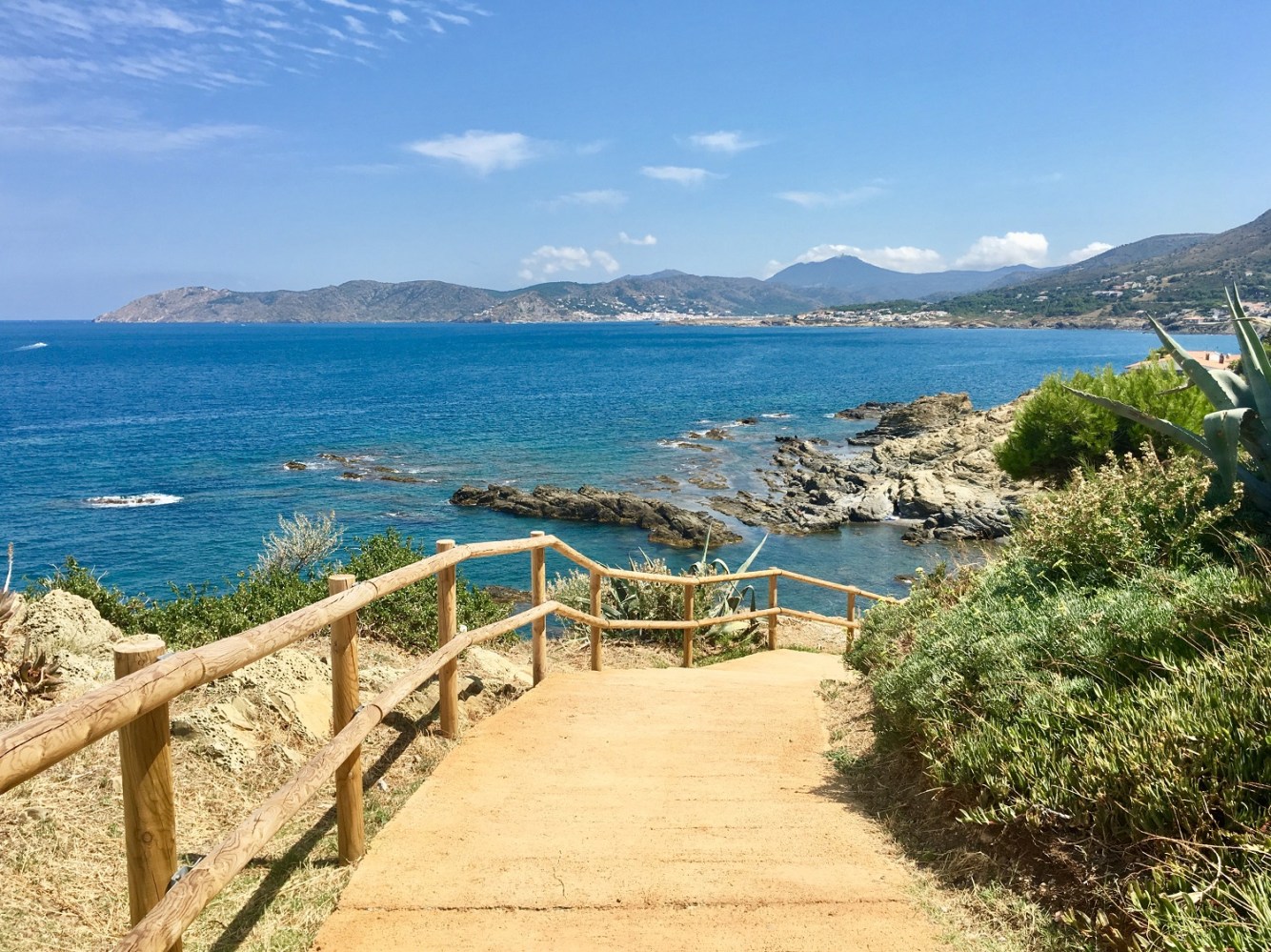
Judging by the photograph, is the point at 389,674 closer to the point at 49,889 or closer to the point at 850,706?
the point at 49,889

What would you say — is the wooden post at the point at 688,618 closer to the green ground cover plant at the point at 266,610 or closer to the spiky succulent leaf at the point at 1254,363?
the green ground cover plant at the point at 266,610

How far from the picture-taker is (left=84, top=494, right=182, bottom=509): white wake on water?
1334 inches

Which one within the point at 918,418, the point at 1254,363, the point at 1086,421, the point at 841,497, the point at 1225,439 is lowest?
the point at 841,497

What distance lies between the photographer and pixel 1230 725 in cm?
373

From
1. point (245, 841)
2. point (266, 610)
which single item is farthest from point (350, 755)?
point (266, 610)

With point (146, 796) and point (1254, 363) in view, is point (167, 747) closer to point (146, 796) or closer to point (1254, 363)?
point (146, 796)

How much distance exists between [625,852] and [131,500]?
1400 inches

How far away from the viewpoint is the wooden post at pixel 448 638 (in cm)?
595

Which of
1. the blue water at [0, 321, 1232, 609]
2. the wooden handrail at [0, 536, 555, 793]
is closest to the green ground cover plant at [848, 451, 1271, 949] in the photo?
the wooden handrail at [0, 536, 555, 793]

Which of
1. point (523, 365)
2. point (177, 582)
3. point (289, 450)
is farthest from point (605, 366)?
point (177, 582)

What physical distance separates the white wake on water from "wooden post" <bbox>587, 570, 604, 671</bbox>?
98.1 ft

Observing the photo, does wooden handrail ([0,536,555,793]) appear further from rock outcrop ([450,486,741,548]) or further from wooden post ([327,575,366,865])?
rock outcrop ([450,486,741,548])

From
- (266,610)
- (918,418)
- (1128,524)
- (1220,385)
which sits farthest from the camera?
(918,418)

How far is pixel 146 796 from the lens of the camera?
9.61 feet
